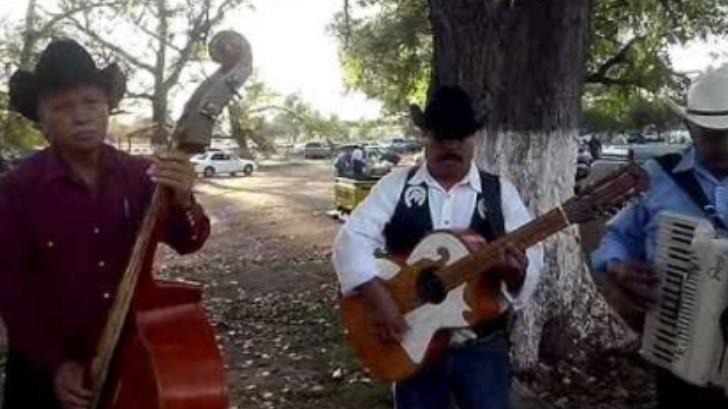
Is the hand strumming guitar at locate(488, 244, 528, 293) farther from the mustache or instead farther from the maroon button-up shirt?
the maroon button-up shirt

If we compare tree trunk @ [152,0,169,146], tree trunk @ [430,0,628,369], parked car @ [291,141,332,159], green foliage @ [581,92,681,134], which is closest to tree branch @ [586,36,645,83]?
green foliage @ [581,92,681,134]

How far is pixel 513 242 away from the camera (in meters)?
3.46

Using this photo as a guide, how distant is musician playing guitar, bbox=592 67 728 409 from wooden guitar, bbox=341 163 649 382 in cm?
11

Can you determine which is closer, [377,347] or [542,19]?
[377,347]

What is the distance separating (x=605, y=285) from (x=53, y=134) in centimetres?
187

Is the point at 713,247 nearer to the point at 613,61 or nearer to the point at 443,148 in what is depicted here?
the point at 443,148

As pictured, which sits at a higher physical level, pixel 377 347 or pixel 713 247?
pixel 713 247

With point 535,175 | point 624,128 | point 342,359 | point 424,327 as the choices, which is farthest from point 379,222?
point 624,128

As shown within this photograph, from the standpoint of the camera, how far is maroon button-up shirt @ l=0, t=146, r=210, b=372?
2762 millimetres

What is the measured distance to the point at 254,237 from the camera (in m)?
19.3

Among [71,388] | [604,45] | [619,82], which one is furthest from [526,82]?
[619,82]

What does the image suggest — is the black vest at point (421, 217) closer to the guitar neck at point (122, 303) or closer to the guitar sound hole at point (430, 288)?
the guitar sound hole at point (430, 288)

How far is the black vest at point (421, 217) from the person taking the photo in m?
3.69

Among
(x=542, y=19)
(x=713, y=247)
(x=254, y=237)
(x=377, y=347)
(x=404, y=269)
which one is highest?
(x=542, y=19)
